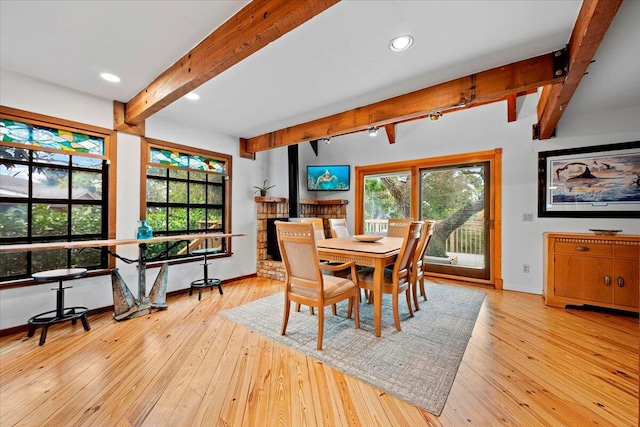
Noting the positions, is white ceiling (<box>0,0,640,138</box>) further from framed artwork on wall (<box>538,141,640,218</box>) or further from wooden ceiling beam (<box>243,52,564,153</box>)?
framed artwork on wall (<box>538,141,640,218</box>)

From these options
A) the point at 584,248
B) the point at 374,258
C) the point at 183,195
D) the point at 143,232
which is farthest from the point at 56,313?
the point at 584,248

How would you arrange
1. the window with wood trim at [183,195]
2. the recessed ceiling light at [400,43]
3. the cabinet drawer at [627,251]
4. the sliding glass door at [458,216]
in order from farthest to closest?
1. the sliding glass door at [458,216]
2. the window with wood trim at [183,195]
3. the cabinet drawer at [627,251]
4. the recessed ceiling light at [400,43]

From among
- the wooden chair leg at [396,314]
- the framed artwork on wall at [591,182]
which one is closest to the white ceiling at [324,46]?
the framed artwork on wall at [591,182]

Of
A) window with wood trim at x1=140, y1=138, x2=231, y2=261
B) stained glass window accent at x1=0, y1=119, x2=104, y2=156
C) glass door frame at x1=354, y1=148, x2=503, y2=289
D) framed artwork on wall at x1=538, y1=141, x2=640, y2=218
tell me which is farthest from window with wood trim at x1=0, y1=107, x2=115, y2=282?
framed artwork on wall at x1=538, y1=141, x2=640, y2=218

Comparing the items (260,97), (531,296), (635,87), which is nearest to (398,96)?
(260,97)

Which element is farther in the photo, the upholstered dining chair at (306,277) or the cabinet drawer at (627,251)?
the cabinet drawer at (627,251)

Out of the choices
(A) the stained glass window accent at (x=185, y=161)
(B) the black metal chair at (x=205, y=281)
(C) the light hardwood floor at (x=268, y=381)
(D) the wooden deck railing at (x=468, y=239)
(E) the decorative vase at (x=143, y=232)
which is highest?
(A) the stained glass window accent at (x=185, y=161)

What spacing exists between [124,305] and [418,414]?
301 centimetres

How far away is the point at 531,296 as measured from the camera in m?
3.50

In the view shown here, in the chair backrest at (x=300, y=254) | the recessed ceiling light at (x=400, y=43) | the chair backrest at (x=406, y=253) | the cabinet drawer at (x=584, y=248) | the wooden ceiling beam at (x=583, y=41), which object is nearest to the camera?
the wooden ceiling beam at (x=583, y=41)

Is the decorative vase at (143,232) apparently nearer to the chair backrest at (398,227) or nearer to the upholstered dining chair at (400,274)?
the upholstered dining chair at (400,274)

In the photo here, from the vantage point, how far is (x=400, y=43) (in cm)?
195

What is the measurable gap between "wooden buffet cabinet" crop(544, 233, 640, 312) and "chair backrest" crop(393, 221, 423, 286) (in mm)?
1863

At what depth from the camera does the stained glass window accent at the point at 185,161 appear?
350 cm
